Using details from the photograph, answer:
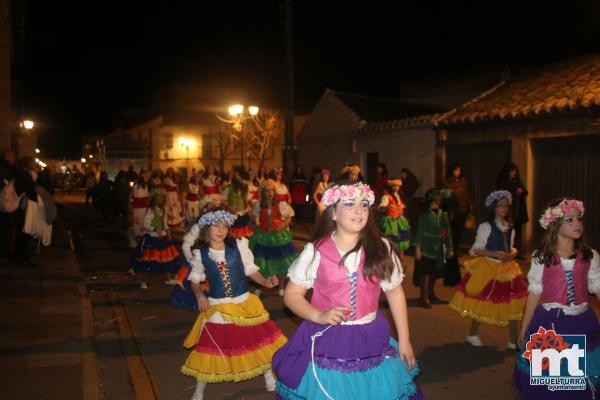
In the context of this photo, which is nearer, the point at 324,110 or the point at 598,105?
the point at 598,105

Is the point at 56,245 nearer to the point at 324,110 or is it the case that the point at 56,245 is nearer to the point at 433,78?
the point at 324,110

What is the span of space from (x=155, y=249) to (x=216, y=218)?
18.6 feet

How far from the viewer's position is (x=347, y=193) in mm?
3672

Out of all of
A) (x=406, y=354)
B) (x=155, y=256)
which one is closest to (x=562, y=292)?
(x=406, y=354)

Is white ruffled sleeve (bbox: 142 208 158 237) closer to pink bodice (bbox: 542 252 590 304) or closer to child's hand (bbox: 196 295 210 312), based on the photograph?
child's hand (bbox: 196 295 210 312)

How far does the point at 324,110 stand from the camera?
24609 millimetres

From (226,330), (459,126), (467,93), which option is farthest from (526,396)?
(467,93)

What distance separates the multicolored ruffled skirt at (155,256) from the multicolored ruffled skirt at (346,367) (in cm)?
753

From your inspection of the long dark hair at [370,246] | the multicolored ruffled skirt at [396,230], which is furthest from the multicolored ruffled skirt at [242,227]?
the long dark hair at [370,246]

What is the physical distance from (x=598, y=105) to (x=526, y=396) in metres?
8.63

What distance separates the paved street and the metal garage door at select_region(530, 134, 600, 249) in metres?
3.93

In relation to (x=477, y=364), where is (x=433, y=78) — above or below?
above

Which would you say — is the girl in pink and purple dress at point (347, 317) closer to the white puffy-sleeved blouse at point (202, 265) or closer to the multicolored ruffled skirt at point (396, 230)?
the white puffy-sleeved blouse at point (202, 265)

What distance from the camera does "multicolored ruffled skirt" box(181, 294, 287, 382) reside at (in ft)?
16.9
